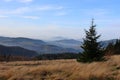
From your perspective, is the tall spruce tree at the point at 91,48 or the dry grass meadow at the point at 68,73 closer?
the dry grass meadow at the point at 68,73

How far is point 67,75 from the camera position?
652 inches

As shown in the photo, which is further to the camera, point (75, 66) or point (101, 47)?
point (101, 47)

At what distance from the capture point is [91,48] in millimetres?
25984

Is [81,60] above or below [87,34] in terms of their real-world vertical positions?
below

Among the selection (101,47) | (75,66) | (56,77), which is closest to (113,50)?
(101,47)

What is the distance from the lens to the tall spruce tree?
84.2 ft

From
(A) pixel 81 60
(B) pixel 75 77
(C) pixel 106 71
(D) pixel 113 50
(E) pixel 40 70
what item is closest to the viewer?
(B) pixel 75 77

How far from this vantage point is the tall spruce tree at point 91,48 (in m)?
25.7

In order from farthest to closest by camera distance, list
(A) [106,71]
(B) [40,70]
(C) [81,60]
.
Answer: (C) [81,60] < (B) [40,70] < (A) [106,71]

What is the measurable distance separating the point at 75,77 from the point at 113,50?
28.5 meters

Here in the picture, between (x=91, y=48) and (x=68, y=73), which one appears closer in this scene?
(x=68, y=73)

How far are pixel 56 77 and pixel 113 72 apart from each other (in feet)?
8.42

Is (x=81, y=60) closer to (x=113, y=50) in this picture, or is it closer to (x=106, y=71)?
(x=106, y=71)

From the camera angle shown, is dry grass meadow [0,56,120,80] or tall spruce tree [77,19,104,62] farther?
tall spruce tree [77,19,104,62]
